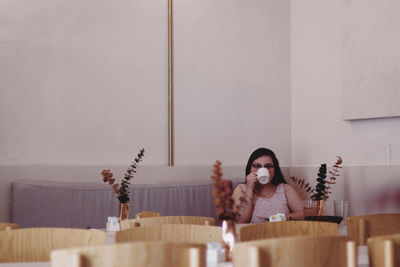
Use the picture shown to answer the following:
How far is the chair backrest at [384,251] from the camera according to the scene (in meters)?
1.84

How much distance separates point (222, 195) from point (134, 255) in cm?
70

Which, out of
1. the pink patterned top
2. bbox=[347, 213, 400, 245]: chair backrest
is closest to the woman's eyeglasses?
the pink patterned top

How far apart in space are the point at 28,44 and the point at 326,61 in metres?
2.63

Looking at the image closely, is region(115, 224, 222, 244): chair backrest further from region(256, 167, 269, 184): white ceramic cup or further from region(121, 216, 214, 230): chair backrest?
region(256, 167, 269, 184): white ceramic cup

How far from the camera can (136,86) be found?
502cm

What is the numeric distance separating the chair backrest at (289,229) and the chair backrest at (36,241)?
0.77 metres

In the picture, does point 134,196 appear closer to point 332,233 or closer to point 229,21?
point 229,21

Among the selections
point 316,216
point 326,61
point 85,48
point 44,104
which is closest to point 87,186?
point 44,104

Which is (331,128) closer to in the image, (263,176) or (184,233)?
(263,176)

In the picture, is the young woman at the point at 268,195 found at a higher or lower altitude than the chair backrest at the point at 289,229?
higher

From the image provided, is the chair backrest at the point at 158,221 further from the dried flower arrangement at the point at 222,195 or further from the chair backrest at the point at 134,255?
the chair backrest at the point at 134,255

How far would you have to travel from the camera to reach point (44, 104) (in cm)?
470

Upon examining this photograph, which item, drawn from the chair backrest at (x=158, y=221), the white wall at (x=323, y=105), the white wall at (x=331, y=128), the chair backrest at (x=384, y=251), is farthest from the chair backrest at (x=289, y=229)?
the white wall at (x=323, y=105)

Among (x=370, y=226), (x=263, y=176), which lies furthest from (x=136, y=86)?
(x=370, y=226)
